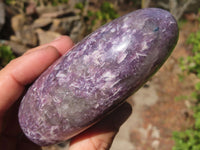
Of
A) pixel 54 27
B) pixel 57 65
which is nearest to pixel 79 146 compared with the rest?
pixel 57 65

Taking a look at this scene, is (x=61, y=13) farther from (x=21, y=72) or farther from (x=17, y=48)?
(x=21, y=72)

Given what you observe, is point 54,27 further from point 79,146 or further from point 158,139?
point 79,146

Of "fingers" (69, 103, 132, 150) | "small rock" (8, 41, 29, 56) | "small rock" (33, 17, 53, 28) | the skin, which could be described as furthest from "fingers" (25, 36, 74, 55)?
"small rock" (33, 17, 53, 28)

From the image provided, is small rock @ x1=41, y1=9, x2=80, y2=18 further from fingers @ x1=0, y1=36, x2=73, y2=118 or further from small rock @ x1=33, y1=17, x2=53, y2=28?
fingers @ x1=0, y1=36, x2=73, y2=118

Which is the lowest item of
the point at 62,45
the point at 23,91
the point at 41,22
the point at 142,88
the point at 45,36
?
the point at 142,88

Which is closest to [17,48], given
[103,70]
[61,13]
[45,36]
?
[45,36]
